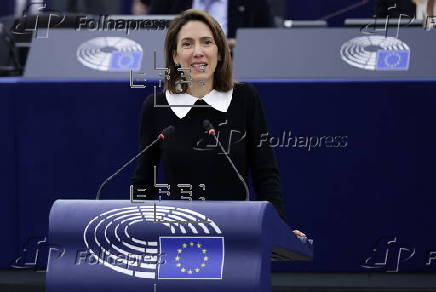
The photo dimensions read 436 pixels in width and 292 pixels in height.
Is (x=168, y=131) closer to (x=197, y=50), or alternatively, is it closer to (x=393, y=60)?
(x=197, y=50)

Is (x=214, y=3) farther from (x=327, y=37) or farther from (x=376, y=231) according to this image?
(x=376, y=231)

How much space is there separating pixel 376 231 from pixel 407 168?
38cm

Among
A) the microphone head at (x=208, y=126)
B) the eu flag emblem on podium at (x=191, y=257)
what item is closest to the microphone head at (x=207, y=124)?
the microphone head at (x=208, y=126)

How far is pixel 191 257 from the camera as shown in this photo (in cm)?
302

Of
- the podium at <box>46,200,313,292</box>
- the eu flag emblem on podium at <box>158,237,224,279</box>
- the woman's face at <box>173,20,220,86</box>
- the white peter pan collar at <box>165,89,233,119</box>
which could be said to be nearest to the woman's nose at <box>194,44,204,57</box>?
the woman's face at <box>173,20,220,86</box>

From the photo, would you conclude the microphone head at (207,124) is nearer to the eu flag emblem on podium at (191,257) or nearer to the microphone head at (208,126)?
the microphone head at (208,126)

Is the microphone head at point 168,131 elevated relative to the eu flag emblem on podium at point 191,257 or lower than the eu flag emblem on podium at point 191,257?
elevated

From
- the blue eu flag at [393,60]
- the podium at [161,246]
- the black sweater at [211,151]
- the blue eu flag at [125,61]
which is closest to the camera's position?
the podium at [161,246]

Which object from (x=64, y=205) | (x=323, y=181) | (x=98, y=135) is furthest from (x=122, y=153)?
(x=64, y=205)

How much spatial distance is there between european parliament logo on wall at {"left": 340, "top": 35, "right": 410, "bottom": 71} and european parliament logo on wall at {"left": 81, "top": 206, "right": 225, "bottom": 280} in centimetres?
311

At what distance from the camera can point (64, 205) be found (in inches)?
122

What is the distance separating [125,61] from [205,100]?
2576mm

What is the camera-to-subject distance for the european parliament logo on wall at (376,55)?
→ 5.98 m

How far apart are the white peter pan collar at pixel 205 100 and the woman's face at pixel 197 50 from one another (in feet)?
0.17
